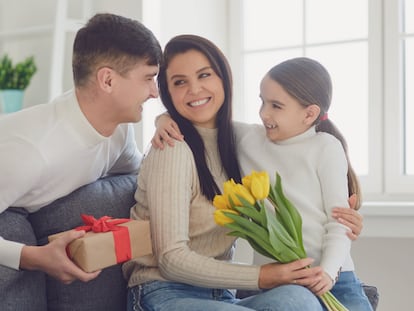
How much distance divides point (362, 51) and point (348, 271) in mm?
1252

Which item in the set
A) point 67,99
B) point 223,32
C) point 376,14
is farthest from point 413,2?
point 67,99

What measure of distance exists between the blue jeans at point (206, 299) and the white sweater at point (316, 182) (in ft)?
0.52

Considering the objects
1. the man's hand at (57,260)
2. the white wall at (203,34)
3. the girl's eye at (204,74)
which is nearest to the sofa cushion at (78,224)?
the man's hand at (57,260)

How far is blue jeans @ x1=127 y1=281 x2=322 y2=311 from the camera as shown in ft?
4.59

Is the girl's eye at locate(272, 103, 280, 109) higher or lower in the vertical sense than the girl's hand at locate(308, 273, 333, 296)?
higher

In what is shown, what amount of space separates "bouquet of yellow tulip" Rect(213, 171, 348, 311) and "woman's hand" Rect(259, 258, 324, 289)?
0.06 ft

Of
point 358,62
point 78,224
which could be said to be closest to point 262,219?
point 78,224

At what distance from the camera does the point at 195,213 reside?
1.68 m

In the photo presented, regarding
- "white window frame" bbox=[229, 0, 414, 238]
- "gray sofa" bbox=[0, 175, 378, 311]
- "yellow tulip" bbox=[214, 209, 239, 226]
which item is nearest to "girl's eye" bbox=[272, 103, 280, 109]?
"yellow tulip" bbox=[214, 209, 239, 226]

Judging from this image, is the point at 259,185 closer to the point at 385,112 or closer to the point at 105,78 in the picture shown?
the point at 105,78

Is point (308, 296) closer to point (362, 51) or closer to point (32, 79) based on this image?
point (362, 51)

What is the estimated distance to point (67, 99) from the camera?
1755 millimetres

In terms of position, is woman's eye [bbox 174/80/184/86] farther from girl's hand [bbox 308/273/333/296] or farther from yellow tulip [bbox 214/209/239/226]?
girl's hand [bbox 308/273/333/296]

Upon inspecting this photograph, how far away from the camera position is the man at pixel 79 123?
5.21 feet
